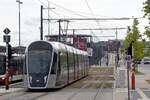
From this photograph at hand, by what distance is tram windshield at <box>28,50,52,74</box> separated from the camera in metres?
38.7

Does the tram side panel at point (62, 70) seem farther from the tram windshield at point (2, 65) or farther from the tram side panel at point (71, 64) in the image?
the tram windshield at point (2, 65)

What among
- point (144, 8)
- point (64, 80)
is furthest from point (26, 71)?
point (144, 8)

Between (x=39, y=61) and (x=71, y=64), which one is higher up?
(x=39, y=61)

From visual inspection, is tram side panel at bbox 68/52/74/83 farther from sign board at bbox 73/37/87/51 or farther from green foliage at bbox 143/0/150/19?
sign board at bbox 73/37/87/51

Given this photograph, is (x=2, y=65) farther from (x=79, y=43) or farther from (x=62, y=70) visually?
(x=79, y=43)

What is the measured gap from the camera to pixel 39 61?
39094 mm

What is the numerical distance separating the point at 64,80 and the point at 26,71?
209 inches

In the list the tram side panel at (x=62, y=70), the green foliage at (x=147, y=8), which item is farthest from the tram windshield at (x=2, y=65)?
the green foliage at (x=147, y=8)

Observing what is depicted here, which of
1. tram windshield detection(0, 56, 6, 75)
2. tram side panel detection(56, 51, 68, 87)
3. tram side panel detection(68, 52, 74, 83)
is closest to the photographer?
tram side panel detection(56, 51, 68, 87)

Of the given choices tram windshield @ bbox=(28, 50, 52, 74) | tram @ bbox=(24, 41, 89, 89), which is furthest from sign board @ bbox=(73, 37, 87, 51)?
tram windshield @ bbox=(28, 50, 52, 74)

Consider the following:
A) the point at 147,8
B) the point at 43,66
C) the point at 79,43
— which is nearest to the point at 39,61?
the point at 43,66

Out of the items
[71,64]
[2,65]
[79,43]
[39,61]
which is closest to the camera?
[39,61]

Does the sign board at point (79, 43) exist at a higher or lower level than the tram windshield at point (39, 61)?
higher

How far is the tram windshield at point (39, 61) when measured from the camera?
3866 cm
